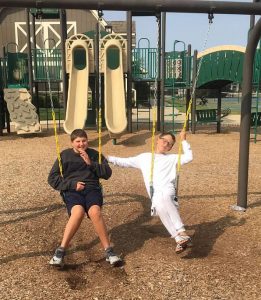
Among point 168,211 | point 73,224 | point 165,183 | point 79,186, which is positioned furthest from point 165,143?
point 73,224

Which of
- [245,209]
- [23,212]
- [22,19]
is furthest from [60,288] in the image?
[22,19]

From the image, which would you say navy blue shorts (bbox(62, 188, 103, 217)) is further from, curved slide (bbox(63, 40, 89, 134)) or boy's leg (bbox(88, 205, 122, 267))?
curved slide (bbox(63, 40, 89, 134))

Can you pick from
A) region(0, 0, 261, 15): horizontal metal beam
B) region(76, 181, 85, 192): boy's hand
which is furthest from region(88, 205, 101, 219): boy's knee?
region(0, 0, 261, 15): horizontal metal beam

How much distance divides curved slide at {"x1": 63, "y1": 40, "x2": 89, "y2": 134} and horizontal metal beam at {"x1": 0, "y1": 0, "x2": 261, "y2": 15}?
6471 mm

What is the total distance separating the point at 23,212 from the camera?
15.8ft

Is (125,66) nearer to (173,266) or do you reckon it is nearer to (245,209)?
(245,209)

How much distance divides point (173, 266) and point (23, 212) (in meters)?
2.18

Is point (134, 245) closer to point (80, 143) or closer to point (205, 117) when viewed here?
point (80, 143)

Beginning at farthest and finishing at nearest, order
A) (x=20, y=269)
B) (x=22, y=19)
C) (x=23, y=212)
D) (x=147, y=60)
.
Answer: (x=22, y=19) < (x=147, y=60) < (x=23, y=212) < (x=20, y=269)

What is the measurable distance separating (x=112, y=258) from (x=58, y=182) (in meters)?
0.86

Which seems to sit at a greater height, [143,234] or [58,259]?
[58,259]

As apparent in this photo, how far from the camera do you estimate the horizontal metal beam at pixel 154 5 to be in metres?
3.69

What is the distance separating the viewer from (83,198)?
3654 millimetres

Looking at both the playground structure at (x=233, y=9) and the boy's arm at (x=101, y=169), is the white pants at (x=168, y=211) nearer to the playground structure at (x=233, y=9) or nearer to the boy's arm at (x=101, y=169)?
the boy's arm at (x=101, y=169)
